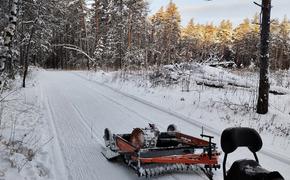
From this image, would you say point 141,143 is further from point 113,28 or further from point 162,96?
point 113,28

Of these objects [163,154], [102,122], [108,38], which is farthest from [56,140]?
[108,38]

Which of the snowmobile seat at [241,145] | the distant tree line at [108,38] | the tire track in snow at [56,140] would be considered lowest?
the tire track in snow at [56,140]

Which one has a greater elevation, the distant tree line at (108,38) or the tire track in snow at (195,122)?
the distant tree line at (108,38)

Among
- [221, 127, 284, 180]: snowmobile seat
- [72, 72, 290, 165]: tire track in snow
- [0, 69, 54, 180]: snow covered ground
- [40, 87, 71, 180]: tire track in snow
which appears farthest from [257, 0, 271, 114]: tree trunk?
[221, 127, 284, 180]: snowmobile seat

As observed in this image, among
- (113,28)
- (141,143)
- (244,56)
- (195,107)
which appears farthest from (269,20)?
(244,56)

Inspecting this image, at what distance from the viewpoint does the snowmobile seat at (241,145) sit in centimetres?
332

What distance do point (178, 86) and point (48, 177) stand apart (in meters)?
11.8

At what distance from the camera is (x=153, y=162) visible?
5.74 m

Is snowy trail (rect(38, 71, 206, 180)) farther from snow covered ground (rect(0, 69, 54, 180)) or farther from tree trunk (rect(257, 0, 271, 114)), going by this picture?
tree trunk (rect(257, 0, 271, 114))

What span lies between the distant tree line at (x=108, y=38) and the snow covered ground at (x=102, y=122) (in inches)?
110

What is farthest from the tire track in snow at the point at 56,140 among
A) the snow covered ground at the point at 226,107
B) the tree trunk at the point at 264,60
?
the tree trunk at the point at 264,60

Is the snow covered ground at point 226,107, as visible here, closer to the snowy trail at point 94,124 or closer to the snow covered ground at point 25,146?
the snowy trail at point 94,124

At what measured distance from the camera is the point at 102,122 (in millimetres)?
10375

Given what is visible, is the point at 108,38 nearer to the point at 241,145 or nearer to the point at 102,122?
the point at 102,122
